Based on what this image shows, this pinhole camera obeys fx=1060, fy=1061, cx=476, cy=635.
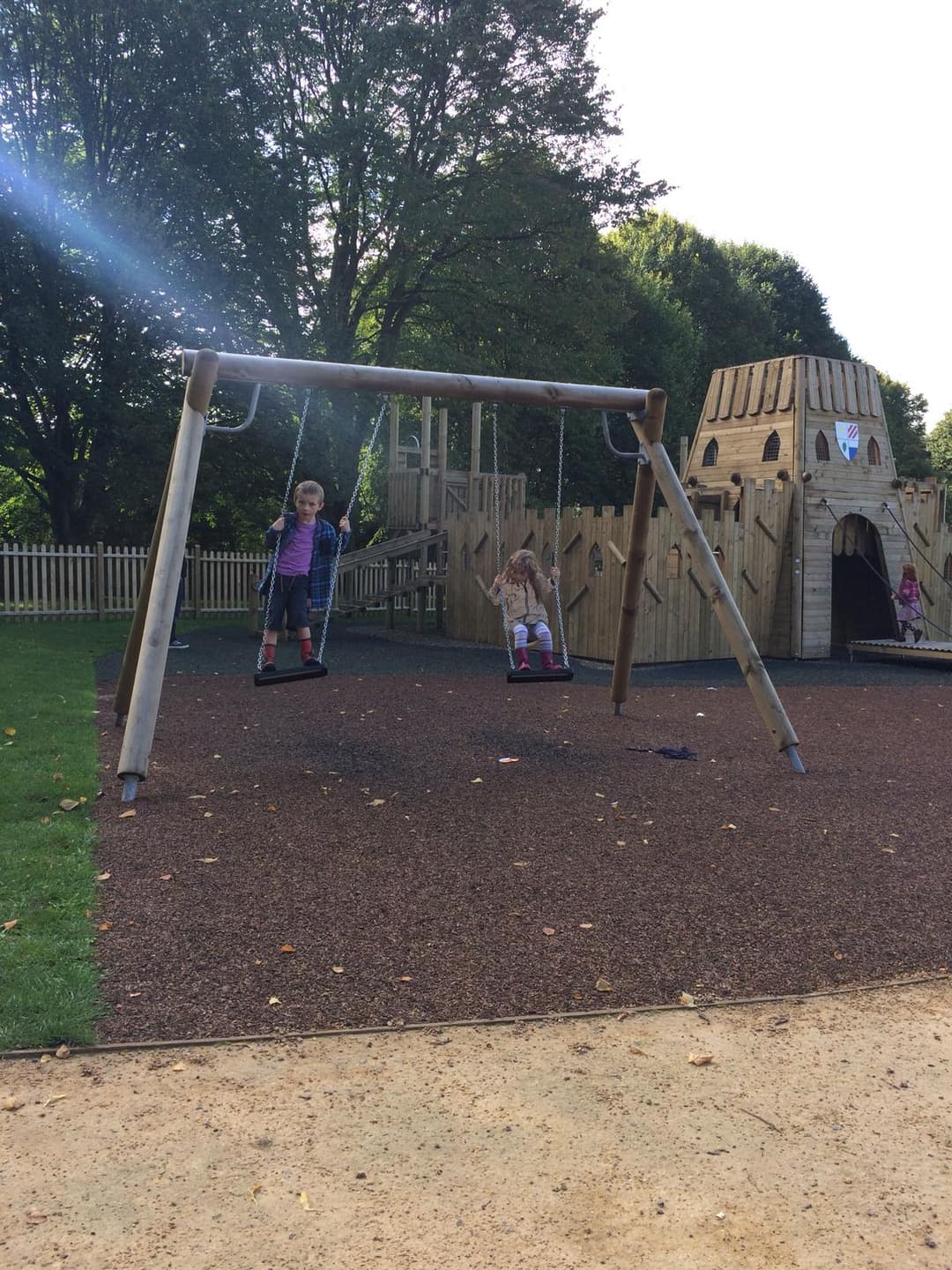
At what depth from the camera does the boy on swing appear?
8.75 m

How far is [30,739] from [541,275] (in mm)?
21970

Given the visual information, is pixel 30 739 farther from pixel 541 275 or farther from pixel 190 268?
pixel 541 275

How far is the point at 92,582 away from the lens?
23312 millimetres

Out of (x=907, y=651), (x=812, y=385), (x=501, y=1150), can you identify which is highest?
(x=812, y=385)

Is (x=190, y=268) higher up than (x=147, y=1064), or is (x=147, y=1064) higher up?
(x=190, y=268)

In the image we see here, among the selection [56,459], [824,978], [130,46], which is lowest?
[824,978]

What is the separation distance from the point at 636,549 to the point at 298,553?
3.08 metres

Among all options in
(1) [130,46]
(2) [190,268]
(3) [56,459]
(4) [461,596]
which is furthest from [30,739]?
(1) [130,46]

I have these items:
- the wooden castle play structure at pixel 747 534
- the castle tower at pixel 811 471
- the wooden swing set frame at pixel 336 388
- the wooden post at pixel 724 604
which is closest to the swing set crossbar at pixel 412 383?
the wooden swing set frame at pixel 336 388

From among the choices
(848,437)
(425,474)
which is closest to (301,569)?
(425,474)

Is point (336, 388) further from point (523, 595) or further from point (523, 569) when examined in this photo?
point (523, 595)

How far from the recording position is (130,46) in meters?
24.4

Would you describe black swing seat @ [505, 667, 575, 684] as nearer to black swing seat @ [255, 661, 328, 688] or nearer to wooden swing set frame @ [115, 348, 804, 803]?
wooden swing set frame @ [115, 348, 804, 803]

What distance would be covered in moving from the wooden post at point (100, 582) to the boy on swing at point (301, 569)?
1518 cm
